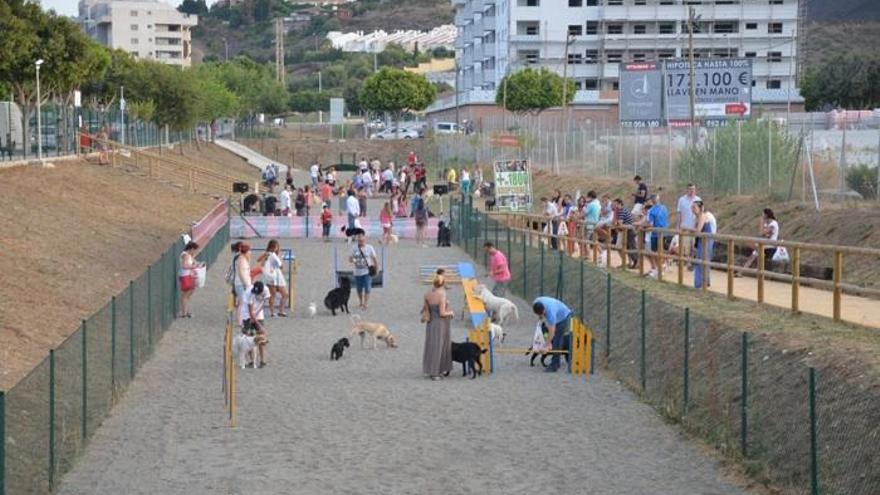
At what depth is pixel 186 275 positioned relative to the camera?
2894 centimetres

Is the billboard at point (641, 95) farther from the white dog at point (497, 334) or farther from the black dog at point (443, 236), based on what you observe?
the white dog at point (497, 334)

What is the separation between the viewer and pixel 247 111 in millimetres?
140000

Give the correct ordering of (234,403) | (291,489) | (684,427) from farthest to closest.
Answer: (234,403) < (684,427) < (291,489)

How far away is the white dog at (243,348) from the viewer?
23.2 metres

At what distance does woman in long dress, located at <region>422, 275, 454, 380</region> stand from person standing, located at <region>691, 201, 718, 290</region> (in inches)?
221

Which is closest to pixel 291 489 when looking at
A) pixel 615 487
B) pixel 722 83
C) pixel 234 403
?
pixel 615 487

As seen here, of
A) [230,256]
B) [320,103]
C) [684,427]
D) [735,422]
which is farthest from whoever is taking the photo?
[320,103]

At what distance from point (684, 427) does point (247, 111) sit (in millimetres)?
124282

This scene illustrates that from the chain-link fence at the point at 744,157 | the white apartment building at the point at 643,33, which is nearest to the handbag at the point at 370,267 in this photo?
the chain-link fence at the point at 744,157

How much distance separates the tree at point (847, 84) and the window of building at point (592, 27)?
→ 1567cm

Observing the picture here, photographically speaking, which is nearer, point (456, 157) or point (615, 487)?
point (615, 487)

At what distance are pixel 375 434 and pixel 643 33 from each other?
100 metres

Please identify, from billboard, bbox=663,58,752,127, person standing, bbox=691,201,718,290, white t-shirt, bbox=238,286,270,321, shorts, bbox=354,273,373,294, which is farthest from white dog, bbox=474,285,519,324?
billboard, bbox=663,58,752,127

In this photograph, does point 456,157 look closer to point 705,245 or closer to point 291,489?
point 705,245
